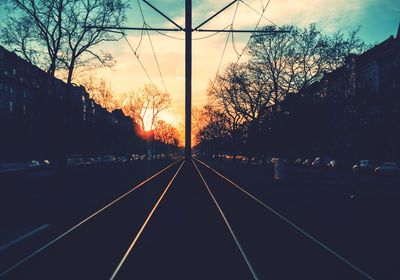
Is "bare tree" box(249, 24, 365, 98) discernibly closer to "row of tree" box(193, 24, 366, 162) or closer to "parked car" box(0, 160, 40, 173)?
"row of tree" box(193, 24, 366, 162)

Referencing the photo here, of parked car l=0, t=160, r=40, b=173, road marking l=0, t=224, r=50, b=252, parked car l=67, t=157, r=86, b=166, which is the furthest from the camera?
parked car l=67, t=157, r=86, b=166

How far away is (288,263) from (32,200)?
1514 centimetres

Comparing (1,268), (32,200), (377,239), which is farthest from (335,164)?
(1,268)

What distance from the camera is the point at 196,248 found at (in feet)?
29.6

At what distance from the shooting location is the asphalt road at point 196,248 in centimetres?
712

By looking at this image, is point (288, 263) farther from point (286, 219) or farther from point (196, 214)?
point (196, 214)

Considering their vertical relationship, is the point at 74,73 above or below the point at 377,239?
above

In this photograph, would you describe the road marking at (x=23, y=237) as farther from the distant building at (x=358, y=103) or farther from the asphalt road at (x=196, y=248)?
the distant building at (x=358, y=103)

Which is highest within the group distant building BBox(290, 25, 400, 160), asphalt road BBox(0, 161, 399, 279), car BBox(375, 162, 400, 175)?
distant building BBox(290, 25, 400, 160)

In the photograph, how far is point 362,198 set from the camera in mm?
20016

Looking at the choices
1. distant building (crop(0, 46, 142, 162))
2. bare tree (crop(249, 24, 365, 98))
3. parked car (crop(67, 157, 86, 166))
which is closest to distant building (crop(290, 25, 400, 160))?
bare tree (crop(249, 24, 365, 98))

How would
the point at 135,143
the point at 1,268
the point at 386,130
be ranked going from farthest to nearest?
the point at 135,143 < the point at 386,130 < the point at 1,268

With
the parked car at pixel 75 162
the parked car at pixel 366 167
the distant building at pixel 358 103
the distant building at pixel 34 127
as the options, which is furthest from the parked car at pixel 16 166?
the parked car at pixel 366 167

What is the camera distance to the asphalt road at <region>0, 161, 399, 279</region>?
23.4 feet
